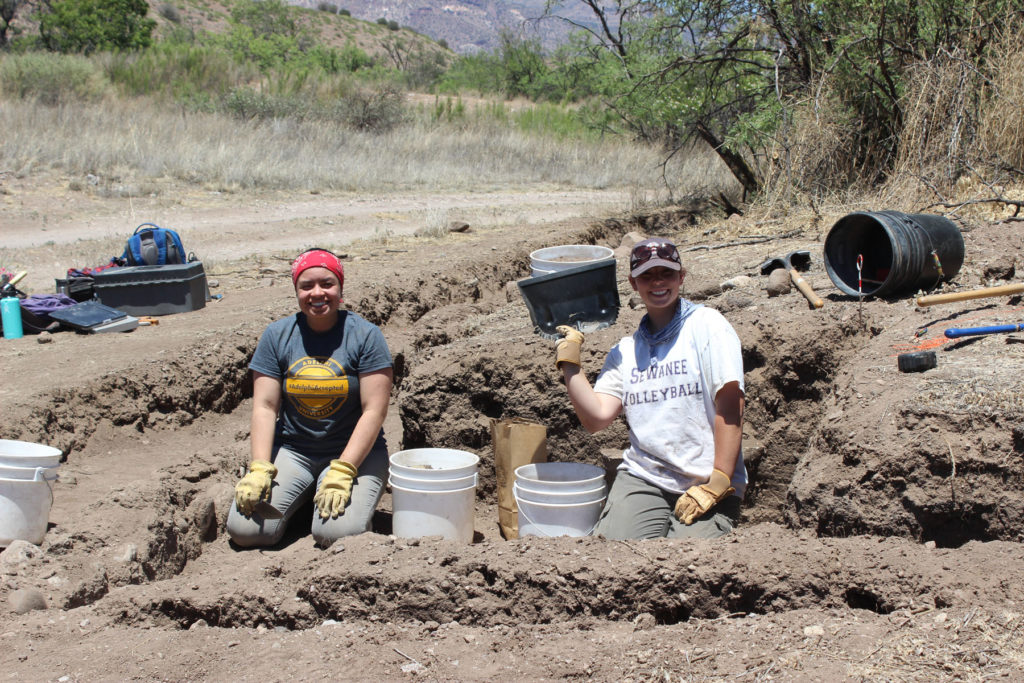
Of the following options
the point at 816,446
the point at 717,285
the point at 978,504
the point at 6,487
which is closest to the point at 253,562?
the point at 6,487

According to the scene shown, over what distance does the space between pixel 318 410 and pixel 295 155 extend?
13.7 meters

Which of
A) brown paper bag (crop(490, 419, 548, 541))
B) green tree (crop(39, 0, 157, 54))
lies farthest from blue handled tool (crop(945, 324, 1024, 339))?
green tree (crop(39, 0, 157, 54))

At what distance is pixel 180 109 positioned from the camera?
18000 millimetres

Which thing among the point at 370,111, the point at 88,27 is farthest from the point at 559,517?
the point at 88,27

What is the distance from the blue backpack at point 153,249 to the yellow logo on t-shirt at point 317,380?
4.21m

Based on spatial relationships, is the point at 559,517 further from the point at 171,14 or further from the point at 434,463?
the point at 171,14

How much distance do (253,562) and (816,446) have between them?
238cm

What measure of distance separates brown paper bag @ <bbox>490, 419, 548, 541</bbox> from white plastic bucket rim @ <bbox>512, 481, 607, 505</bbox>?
0.48 meters

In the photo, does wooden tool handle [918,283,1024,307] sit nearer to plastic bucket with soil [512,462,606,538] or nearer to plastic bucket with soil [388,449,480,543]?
plastic bucket with soil [512,462,606,538]

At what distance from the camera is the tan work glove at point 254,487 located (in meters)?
3.78

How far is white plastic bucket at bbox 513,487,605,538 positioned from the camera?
3666 mm

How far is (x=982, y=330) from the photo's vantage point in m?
3.98

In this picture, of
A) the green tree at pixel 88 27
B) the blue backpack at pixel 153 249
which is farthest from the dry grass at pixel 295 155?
the green tree at pixel 88 27

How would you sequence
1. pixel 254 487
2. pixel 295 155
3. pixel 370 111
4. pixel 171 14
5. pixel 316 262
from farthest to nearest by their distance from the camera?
Answer: pixel 171 14, pixel 370 111, pixel 295 155, pixel 316 262, pixel 254 487
